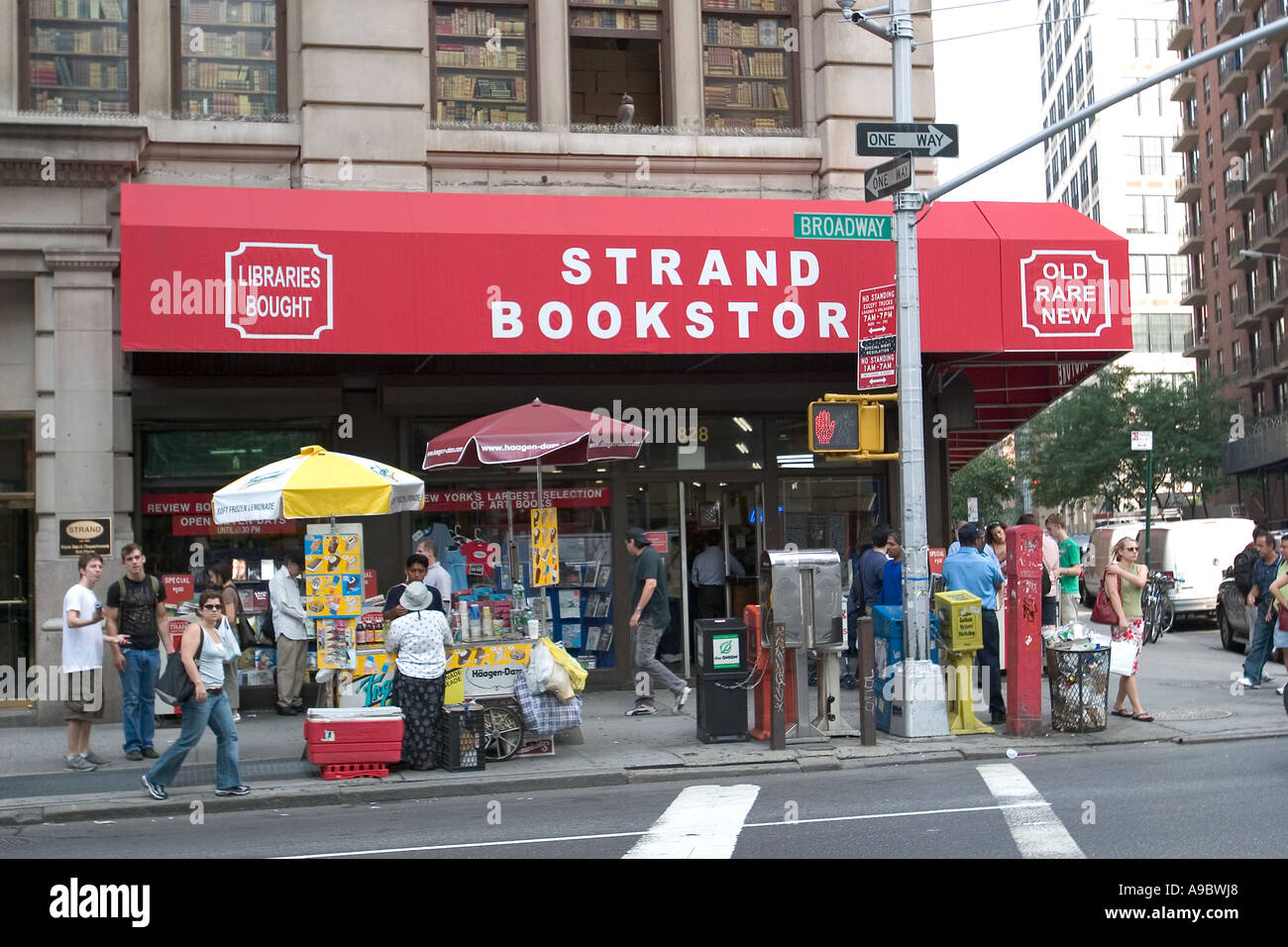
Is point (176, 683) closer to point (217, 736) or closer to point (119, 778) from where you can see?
point (217, 736)

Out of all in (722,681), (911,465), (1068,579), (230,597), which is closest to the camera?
(722,681)

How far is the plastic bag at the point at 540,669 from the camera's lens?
12000 millimetres

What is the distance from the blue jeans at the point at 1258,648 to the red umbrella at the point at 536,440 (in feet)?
25.3

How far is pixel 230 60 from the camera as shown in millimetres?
15859

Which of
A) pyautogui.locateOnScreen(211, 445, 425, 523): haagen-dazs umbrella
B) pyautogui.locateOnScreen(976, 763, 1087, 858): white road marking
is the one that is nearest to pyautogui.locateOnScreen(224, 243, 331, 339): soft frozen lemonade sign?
pyautogui.locateOnScreen(211, 445, 425, 523): haagen-dazs umbrella

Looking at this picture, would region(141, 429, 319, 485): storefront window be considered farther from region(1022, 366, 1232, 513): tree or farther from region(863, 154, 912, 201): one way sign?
region(1022, 366, 1232, 513): tree

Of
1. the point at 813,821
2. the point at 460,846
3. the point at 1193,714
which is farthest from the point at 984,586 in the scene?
the point at 460,846

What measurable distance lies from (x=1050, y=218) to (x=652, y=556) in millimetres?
6279

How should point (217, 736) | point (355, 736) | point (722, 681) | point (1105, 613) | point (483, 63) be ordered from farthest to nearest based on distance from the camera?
1. point (483, 63)
2. point (1105, 613)
3. point (722, 681)
4. point (355, 736)
5. point (217, 736)

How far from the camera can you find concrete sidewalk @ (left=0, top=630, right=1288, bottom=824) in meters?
10.5

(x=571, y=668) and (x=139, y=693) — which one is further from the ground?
(x=571, y=668)

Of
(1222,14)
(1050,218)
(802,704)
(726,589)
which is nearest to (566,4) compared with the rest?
(1050,218)

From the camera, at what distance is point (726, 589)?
16.4 metres

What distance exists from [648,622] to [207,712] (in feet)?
17.2
